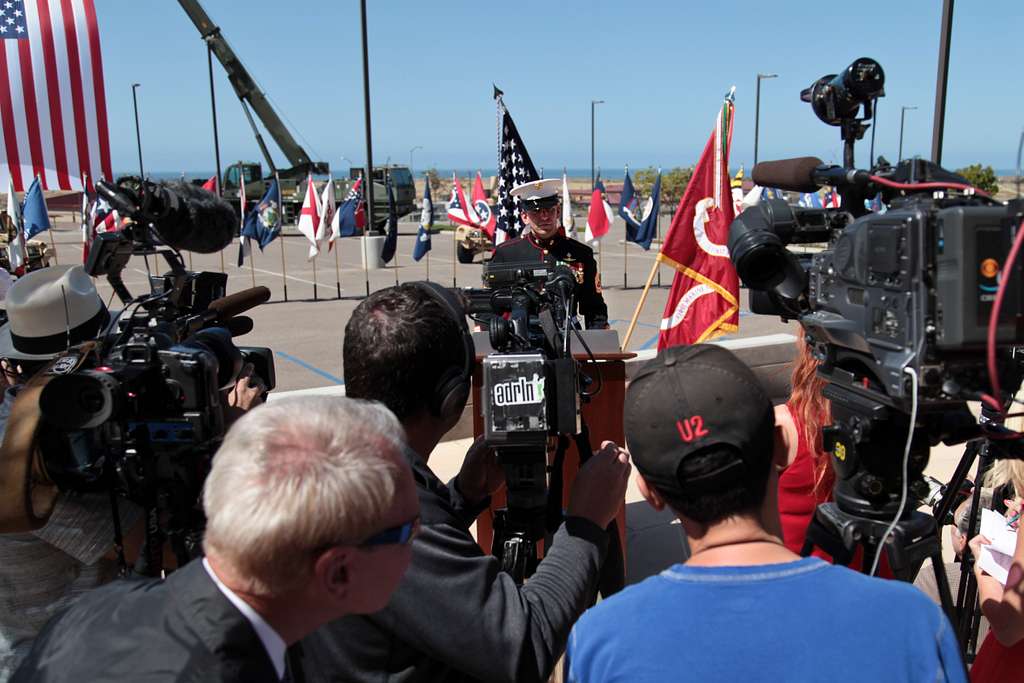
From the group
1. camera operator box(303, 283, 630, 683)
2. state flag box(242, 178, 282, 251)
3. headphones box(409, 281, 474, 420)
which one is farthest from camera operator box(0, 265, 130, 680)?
state flag box(242, 178, 282, 251)

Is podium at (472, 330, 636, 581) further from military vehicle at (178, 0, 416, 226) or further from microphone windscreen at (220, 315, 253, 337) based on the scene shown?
military vehicle at (178, 0, 416, 226)

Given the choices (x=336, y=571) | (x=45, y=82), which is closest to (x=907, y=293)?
(x=336, y=571)

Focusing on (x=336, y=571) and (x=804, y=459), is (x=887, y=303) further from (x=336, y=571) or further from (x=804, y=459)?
(x=336, y=571)

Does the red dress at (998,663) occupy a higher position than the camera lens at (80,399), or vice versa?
the camera lens at (80,399)

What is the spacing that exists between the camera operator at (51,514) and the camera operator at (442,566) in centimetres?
79

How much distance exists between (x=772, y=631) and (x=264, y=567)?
828 mm

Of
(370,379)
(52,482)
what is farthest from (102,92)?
(370,379)

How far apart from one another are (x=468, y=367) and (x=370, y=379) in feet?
0.77

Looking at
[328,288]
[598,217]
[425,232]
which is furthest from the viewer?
[328,288]

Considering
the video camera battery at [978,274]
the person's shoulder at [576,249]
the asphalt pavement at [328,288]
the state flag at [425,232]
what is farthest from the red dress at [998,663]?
the state flag at [425,232]

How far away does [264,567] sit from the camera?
1.25 metres

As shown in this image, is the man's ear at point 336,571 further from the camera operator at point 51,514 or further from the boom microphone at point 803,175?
the boom microphone at point 803,175

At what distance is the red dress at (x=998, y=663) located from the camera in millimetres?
2090

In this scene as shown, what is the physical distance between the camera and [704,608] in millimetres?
1401
